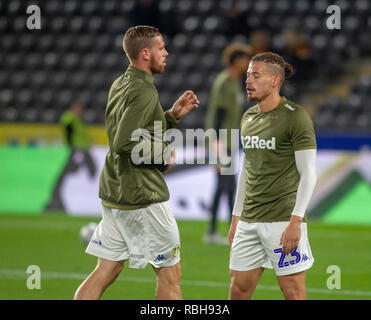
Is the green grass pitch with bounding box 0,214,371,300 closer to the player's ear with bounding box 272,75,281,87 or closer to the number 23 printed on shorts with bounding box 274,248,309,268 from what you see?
the number 23 printed on shorts with bounding box 274,248,309,268

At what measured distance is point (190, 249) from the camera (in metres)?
10.3

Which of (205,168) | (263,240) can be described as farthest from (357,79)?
(263,240)

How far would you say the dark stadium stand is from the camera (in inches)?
703

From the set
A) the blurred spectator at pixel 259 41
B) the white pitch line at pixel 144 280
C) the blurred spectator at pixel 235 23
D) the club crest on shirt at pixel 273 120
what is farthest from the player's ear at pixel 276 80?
the blurred spectator at pixel 235 23

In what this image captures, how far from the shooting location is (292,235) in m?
4.96

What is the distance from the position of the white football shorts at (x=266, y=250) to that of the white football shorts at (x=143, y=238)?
44 cm

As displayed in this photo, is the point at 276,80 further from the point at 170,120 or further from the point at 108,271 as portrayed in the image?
the point at 108,271

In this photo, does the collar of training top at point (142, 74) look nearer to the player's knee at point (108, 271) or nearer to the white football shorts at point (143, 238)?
the white football shorts at point (143, 238)

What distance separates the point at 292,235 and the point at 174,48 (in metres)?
15.4

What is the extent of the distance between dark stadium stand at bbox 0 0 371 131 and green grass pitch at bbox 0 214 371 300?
532 cm
